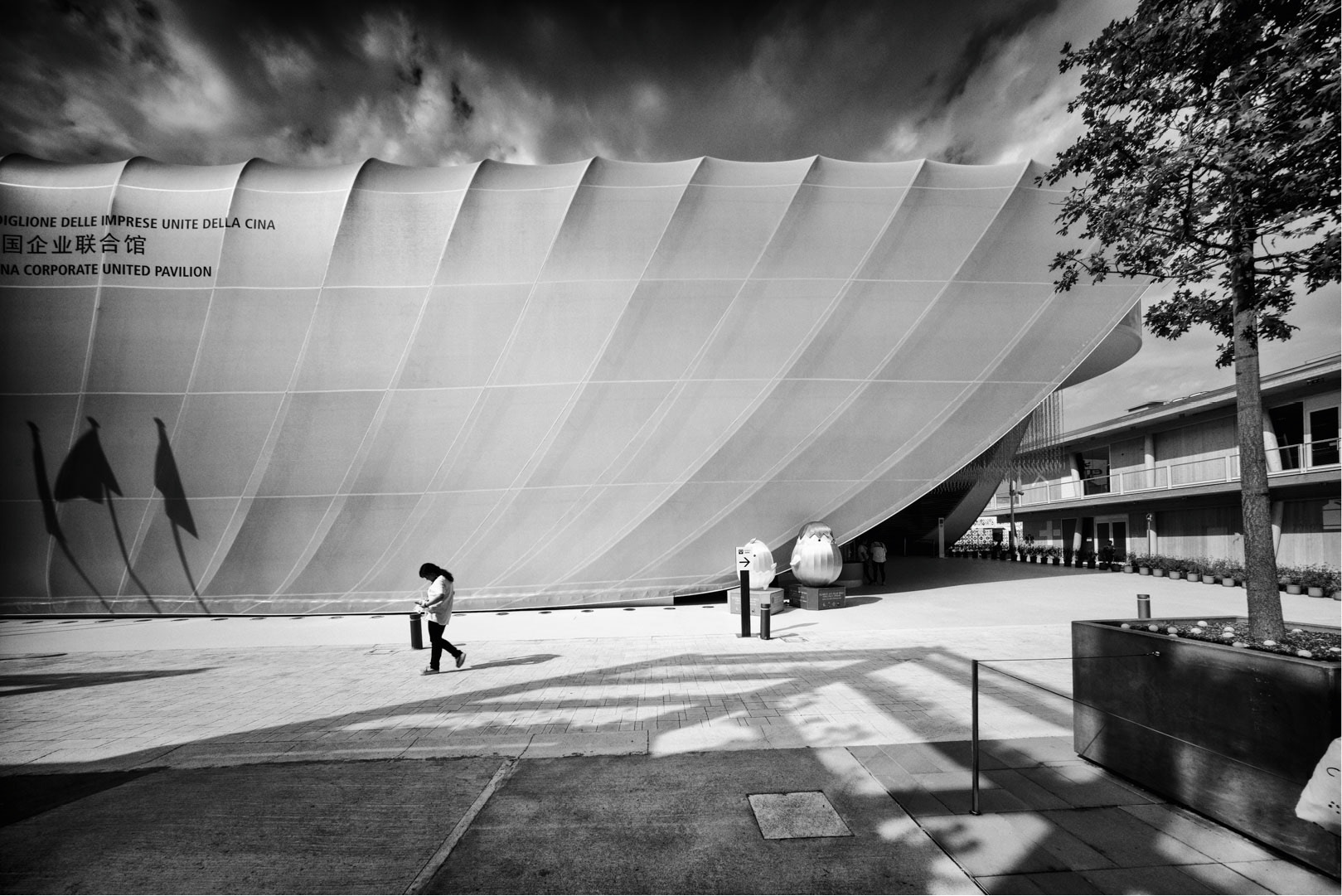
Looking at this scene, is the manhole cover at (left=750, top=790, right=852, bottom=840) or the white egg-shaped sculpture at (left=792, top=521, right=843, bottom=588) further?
the white egg-shaped sculpture at (left=792, top=521, right=843, bottom=588)

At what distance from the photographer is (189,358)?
14555 millimetres

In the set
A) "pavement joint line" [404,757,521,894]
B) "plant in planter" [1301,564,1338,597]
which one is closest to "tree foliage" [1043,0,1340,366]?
"pavement joint line" [404,757,521,894]

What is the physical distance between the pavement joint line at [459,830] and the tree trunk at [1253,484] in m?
5.84

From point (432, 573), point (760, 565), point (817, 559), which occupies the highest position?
point (432, 573)

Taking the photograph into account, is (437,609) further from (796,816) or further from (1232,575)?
(1232,575)

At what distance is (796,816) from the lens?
394 cm

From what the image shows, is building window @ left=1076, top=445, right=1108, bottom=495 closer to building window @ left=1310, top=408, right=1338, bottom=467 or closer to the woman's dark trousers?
building window @ left=1310, top=408, right=1338, bottom=467

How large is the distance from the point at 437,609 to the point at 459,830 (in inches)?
184

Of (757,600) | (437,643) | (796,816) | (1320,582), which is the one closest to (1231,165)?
(796,816)

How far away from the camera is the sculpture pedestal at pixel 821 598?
13.6 meters

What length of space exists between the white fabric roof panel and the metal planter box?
1059cm

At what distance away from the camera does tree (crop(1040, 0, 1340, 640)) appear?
3.68 metres

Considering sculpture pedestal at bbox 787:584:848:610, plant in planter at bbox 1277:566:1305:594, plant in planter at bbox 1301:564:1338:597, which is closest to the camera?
sculpture pedestal at bbox 787:584:848:610

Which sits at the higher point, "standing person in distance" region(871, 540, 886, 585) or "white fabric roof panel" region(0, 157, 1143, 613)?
"white fabric roof panel" region(0, 157, 1143, 613)
